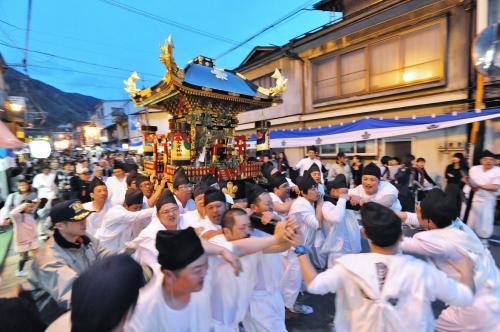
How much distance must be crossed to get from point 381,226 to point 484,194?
499 centimetres

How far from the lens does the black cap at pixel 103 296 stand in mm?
962

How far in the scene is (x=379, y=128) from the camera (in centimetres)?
819

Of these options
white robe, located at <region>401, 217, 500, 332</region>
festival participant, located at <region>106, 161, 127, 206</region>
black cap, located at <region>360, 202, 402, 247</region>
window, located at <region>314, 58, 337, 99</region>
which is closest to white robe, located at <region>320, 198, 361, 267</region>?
white robe, located at <region>401, 217, 500, 332</region>

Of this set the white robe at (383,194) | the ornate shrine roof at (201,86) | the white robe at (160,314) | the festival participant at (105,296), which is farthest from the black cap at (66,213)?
the ornate shrine roof at (201,86)

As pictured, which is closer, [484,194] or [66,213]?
[66,213]

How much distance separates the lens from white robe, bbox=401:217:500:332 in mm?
2002

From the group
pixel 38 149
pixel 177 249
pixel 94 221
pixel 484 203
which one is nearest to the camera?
pixel 177 249

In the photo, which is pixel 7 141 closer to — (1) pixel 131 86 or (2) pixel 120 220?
(2) pixel 120 220

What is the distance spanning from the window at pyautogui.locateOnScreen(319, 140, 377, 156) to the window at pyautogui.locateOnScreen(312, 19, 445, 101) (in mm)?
2108

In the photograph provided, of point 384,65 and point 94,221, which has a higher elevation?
point 384,65

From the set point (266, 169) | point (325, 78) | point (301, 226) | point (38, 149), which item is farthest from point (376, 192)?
point (38, 149)

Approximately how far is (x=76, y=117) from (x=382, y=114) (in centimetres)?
12136

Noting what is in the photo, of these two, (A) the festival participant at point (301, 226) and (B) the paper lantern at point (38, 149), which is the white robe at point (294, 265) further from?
(B) the paper lantern at point (38, 149)

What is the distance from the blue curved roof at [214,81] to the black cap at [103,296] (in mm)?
6985
